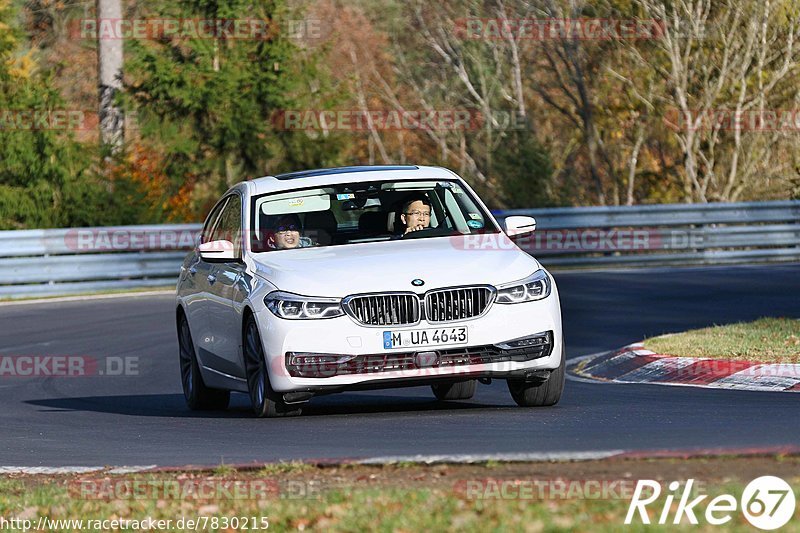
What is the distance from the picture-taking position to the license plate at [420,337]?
32.5ft

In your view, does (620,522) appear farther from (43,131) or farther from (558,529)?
(43,131)

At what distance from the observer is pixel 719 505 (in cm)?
609

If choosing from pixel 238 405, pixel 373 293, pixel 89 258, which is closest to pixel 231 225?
pixel 238 405

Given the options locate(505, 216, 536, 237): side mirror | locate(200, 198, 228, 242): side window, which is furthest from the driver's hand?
locate(200, 198, 228, 242): side window

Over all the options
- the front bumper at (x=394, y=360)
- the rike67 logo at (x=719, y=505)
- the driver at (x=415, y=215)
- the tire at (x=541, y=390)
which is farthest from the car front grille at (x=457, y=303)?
the rike67 logo at (x=719, y=505)

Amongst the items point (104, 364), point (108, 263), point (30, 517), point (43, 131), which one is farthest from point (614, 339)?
point (43, 131)

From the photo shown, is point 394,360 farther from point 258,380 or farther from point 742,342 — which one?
point 742,342

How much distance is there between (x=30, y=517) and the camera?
726 centimetres

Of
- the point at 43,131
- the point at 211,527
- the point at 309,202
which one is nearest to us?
the point at 211,527

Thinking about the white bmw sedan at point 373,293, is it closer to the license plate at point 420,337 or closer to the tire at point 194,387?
the license plate at point 420,337

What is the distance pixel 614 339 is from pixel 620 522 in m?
10.8

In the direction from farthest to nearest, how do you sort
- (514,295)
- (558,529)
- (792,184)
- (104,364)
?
1. (792,184)
2. (104,364)
3. (514,295)
4. (558,529)

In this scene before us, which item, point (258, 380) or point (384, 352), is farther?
point (258, 380)

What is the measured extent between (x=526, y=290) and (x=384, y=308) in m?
0.95
